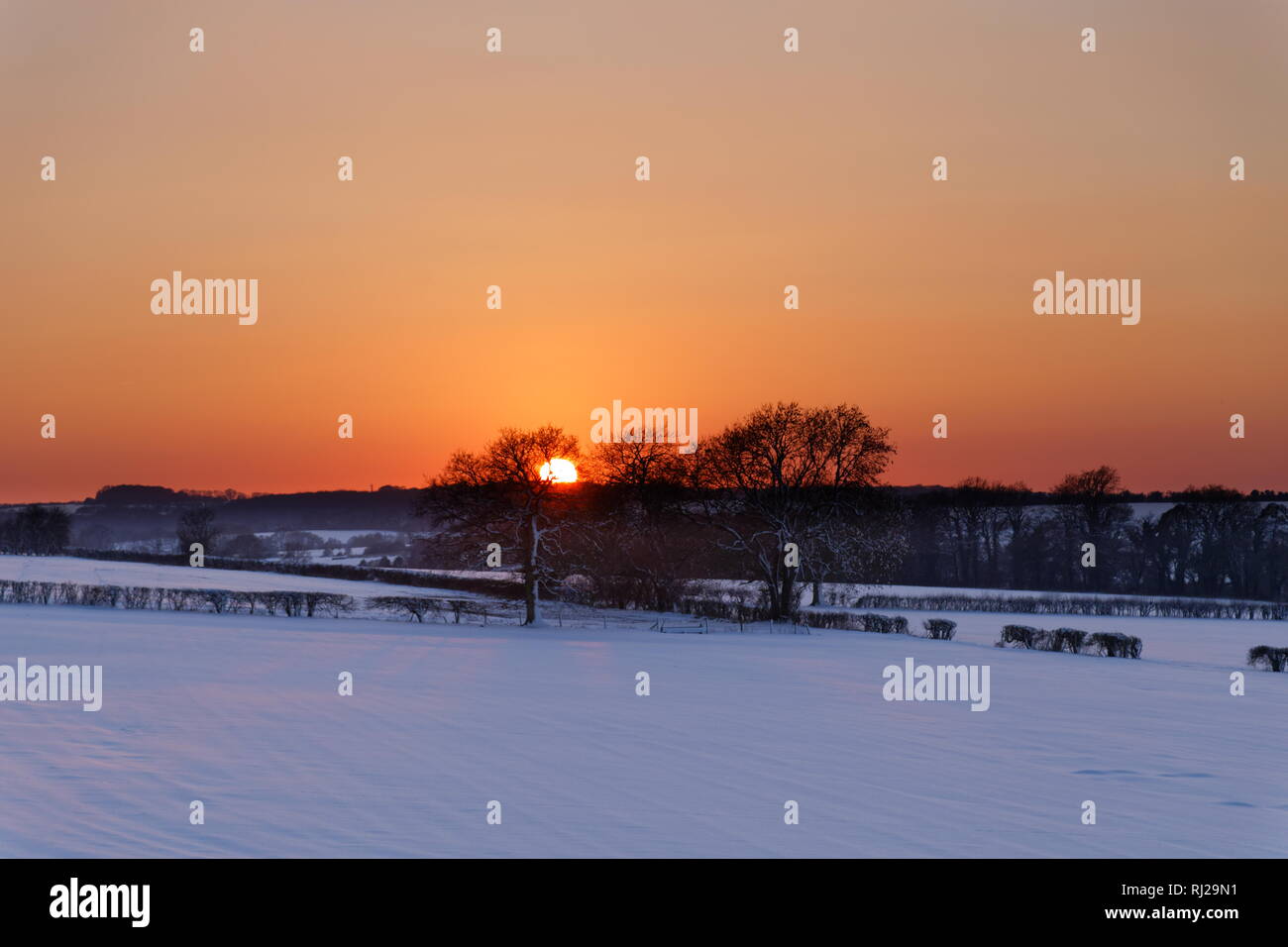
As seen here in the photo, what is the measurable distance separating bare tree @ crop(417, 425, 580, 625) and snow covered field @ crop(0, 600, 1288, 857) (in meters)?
20.5

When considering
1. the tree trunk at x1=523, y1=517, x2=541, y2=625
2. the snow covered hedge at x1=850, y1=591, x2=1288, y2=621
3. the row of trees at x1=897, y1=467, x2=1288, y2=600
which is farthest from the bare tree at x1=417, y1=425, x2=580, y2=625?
the row of trees at x1=897, y1=467, x2=1288, y2=600

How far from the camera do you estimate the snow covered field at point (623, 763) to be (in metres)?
11.8

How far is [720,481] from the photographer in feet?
198

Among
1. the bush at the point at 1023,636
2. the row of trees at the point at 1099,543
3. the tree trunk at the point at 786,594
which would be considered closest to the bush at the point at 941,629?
the bush at the point at 1023,636

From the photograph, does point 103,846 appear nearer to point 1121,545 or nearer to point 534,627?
point 534,627

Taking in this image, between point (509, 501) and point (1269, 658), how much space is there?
109ft

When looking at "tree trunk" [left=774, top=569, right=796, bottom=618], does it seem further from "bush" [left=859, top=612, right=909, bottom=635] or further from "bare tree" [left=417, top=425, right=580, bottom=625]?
"bare tree" [left=417, top=425, right=580, bottom=625]

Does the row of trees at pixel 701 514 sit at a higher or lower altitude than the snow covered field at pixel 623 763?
higher

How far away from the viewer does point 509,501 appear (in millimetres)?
54750

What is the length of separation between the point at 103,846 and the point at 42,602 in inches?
2036

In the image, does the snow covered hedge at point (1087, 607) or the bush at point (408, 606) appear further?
the snow covered hedge at point (1087, 607)

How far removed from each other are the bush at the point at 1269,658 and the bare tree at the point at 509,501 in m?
30.7

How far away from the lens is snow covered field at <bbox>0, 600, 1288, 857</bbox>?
11797mm

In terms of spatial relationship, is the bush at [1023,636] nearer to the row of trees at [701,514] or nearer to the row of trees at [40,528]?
the row of trees at [701,514]
